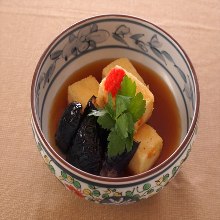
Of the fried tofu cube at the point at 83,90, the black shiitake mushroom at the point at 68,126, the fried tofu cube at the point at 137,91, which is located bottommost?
the black shiitake mushroom at the point at 68,126

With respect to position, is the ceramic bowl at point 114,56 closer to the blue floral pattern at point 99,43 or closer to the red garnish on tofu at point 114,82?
the blue floral pattern at point 99,43

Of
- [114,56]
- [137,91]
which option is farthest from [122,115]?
[114,56]

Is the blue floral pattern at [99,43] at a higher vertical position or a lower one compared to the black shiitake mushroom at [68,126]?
higher

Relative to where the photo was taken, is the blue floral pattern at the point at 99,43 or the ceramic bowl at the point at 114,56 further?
the blue floral pattern at the point at 99,43

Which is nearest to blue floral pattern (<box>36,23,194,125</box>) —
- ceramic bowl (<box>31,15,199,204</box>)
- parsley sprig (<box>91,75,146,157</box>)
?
ceramic bowl (<box>31,15,199,204</box>)

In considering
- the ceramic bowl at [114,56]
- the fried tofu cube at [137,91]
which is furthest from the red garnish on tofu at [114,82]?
the ceramic bowl at [114,56]

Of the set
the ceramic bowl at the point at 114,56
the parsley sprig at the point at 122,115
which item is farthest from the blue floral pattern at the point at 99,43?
the parsley sprig at the point at 122,115

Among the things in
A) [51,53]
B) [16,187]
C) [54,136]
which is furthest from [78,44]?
[16,187]
